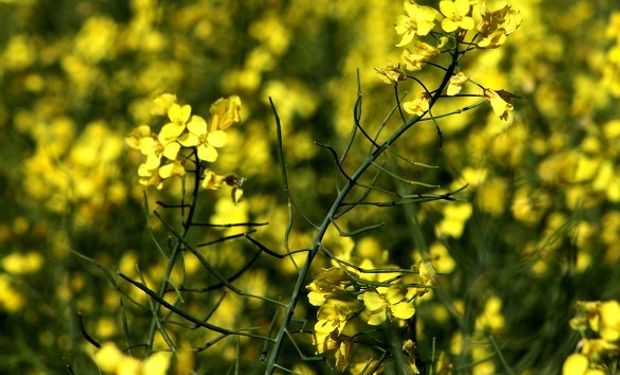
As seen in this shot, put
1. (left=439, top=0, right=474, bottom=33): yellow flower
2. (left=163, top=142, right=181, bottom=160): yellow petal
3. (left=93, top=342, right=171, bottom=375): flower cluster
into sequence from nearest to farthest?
(left=93, top=342, right=171, bottom=375): flower cluster, (left=439, top=0, right=474, bottom=33): yellow flower, (left=163, top=142, right=181, bottom=160): yellow petal

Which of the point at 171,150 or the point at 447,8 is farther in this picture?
the point at 171,150

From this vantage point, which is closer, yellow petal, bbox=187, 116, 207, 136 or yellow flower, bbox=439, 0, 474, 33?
yellow flower, bbox=439, 0, 474, 33

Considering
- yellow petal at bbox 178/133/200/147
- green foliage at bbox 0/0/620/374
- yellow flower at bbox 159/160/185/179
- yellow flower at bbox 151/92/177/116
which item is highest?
yellow flower at bbox 151/92/177/116

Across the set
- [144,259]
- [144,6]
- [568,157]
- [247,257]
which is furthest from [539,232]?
[144,6]

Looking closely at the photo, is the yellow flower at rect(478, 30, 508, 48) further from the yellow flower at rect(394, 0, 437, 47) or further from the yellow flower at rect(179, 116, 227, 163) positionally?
the yellow flower at rect(179, 116, 227, 163)

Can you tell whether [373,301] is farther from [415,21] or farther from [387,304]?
[415,21]

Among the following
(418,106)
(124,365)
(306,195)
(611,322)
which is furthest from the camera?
(306,195)

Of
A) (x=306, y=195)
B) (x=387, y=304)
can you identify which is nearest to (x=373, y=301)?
(x=387, y=304)

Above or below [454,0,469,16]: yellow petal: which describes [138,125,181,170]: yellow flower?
below

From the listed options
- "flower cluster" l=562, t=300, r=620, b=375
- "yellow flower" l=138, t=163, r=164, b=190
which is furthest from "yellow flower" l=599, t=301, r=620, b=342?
"yellow flower" l=138, t=163, r=164, b=190

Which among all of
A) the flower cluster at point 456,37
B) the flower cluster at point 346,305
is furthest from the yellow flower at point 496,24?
Answer: the flower cluster at point 346,305
